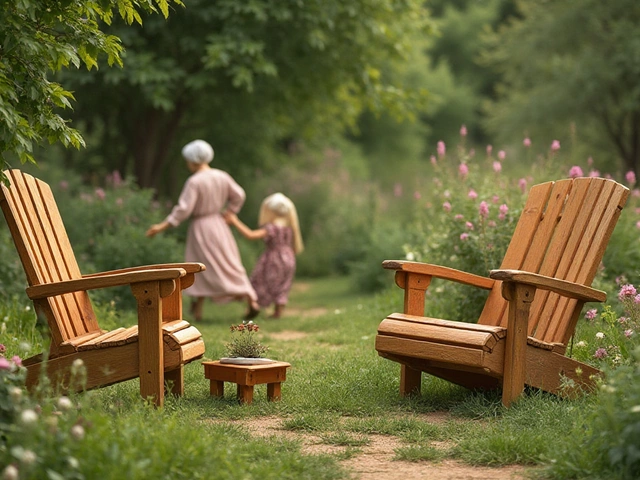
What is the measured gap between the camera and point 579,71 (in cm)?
1759

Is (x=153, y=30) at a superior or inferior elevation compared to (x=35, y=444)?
superior

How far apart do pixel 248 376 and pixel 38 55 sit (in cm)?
207

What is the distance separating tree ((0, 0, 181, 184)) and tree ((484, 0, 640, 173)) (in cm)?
1278

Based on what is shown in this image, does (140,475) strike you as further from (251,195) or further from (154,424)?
(251,195)

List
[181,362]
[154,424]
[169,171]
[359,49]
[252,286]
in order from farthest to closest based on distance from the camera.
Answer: [169,171] → [359,49] → [252,286] → [181,362] → [154,424]

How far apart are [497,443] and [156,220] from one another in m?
7.11

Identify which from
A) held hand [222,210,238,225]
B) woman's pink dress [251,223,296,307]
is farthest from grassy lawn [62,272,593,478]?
woman's pink dress [251,223,296,307]

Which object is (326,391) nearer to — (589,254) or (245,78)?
(589,254)

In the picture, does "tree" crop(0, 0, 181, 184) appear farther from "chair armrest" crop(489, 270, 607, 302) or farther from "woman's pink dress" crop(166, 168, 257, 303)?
"woman's pink dress" crop(166, 168, 257, 303)

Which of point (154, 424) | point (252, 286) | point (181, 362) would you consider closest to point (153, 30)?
point (252, 286)

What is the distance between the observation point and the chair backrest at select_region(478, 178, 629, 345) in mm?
5598

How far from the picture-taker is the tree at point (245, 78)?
11859mm

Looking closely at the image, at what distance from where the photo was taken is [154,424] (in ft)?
13.8

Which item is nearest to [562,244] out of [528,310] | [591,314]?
[591,314]
